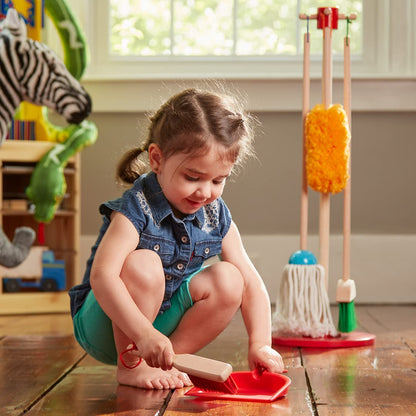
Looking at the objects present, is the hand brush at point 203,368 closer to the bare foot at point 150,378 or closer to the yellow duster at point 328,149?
the bare foot at point 150,378

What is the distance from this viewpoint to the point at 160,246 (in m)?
1.20

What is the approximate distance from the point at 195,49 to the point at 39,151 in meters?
0.72

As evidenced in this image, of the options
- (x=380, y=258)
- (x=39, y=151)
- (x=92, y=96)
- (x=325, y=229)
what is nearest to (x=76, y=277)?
(x=39, y=151)

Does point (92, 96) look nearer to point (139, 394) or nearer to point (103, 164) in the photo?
point (103, 164)

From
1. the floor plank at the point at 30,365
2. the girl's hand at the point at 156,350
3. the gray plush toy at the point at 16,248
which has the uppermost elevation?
the gray plush toy at the point at 16,248

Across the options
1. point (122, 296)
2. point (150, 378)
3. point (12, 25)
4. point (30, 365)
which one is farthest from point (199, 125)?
point (12, 25)

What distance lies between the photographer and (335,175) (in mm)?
1684

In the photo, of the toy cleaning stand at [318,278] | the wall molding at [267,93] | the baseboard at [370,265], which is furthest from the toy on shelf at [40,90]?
the toy cleaning stand at [318,278]

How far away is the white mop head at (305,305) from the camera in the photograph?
1646mm

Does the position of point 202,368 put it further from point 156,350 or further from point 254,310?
point 254,310

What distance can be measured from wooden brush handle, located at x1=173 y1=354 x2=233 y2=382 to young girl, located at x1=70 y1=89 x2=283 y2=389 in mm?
18

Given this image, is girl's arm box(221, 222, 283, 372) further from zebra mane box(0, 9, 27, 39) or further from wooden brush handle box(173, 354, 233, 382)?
zebra mane box(0, 9, 27, 39)

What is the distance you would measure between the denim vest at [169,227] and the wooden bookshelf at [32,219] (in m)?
0.91

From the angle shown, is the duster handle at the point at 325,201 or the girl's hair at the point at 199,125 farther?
the duster handle at the point at 325,201
